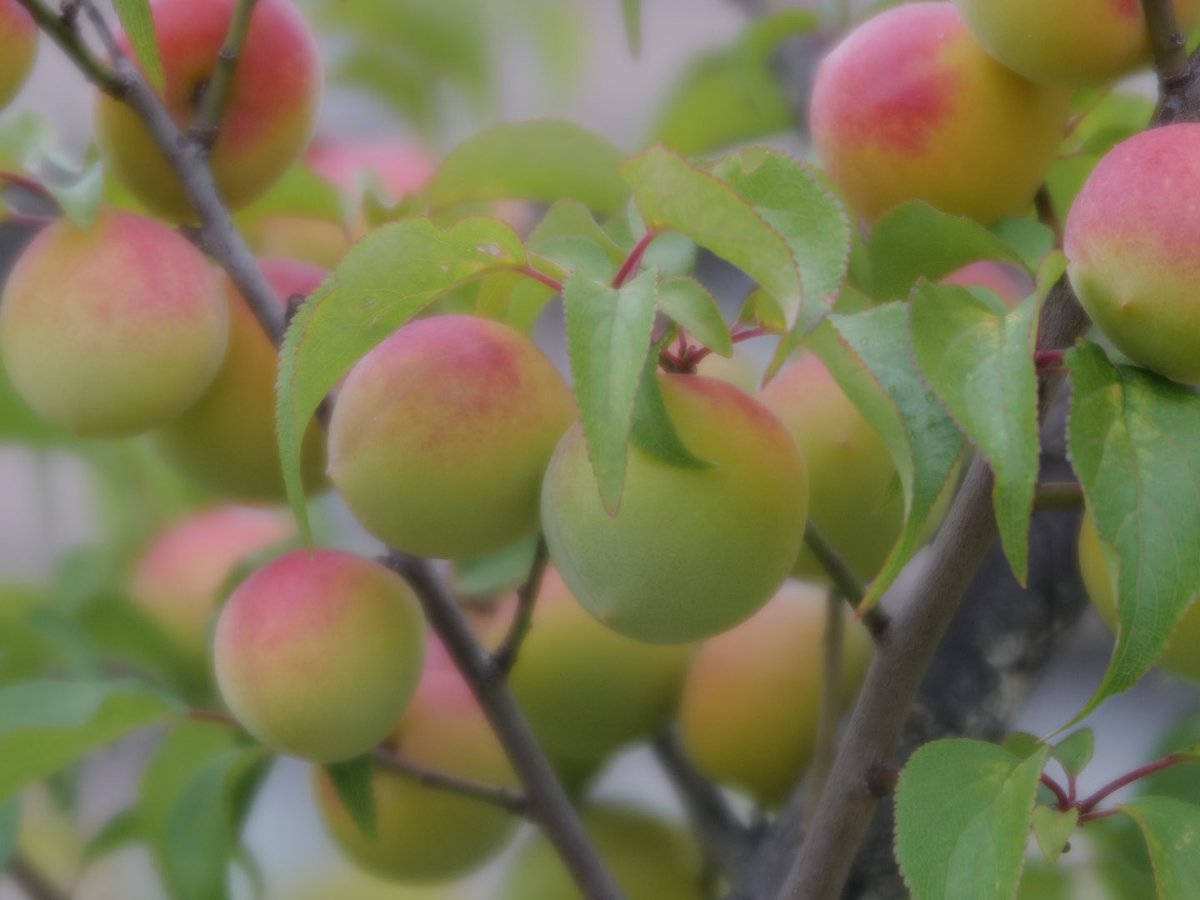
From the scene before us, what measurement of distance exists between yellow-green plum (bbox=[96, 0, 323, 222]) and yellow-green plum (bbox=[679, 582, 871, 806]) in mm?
209

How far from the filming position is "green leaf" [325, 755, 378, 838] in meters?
0.44

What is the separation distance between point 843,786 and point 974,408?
0.41 ft

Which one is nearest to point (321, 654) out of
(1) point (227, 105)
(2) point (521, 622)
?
(2) point (521, 622)

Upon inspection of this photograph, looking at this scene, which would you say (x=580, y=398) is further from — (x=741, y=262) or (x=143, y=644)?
(x=143, y=644)

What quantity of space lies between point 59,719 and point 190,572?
20cm

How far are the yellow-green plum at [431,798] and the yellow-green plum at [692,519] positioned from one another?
15cm

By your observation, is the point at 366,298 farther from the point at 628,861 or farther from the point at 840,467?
the point at 628,861

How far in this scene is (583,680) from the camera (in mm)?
504

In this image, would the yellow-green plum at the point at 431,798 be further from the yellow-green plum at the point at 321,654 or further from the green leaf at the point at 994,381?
the green leaf at the point at 994,381

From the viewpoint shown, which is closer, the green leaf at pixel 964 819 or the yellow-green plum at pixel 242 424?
the green leaf at pixel 964 819

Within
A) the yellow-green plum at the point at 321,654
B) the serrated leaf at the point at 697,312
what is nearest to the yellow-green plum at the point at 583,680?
the yellow-green plum at the point at 321,654

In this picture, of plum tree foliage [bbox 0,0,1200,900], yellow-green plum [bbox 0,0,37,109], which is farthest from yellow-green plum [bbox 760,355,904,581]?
yellow-green plum [bbox 0,0,37,109]


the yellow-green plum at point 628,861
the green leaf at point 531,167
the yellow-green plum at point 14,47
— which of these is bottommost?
the yellow-green plum at point 628,861

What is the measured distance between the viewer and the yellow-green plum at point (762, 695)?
1.65ft
